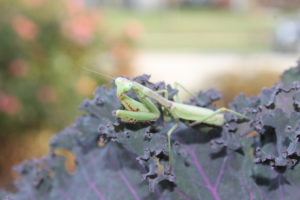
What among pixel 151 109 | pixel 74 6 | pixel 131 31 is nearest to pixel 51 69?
pixel 74 6

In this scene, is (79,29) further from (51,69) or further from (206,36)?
(206,36)

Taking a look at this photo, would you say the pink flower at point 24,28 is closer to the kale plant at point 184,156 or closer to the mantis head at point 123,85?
the kale plant at point 184,156

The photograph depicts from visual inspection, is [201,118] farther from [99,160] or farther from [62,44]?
[62,44]

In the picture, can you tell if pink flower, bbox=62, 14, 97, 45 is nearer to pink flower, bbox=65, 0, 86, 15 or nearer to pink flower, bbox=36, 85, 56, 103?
pink flower, bbox=65, 0, 86, 15

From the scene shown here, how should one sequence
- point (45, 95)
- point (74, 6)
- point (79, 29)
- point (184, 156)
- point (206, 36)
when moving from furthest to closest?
point (206, 36) → point (74, 6) → point (79, 29) → point (45, 95) → point (184, 156)

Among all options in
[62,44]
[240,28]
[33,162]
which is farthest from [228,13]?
[33,162]
